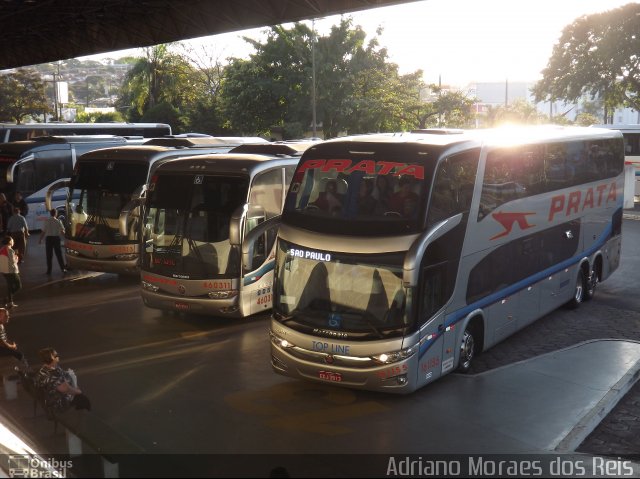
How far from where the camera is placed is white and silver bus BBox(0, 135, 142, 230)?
92.8ft

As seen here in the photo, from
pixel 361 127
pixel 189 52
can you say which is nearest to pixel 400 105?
pixel 361 127

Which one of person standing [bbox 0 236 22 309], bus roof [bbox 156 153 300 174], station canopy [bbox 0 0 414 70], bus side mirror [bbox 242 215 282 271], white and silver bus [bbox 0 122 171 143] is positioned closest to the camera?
bus side mirror [bbox 242 215 282 271]

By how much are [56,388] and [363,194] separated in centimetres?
491

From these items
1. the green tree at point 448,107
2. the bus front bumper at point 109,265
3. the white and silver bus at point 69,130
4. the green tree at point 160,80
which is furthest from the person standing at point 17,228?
the green tree at point 160,80

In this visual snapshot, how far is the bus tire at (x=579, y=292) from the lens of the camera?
17094 mm

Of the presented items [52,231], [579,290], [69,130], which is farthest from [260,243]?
[69,130]

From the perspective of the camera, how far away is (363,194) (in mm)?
11281

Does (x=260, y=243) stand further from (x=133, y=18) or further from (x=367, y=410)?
(x=133, y=18)

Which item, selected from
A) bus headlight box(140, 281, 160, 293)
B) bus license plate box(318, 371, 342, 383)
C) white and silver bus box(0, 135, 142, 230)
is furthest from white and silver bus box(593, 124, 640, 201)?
bus license plate box(318, 371, 342, 383)

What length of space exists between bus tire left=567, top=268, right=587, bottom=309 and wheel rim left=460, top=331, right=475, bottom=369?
527cm

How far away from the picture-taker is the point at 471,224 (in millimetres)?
12227

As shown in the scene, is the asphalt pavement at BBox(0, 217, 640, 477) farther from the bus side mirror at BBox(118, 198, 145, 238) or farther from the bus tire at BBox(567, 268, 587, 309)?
the bus side mirror at BBox(118, 198, 145, 238)

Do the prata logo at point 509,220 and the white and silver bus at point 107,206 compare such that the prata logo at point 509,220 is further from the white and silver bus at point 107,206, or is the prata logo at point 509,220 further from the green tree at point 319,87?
the green tree at point 319,87

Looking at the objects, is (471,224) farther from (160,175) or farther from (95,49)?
(95,49)
